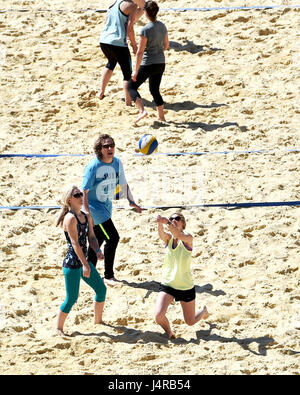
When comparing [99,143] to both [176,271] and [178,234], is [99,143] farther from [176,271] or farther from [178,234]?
[176,271]

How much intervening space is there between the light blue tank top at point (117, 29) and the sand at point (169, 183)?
100cm

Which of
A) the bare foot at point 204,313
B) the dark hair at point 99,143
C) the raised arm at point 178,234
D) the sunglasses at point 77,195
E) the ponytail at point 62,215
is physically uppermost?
the dark hair at point 99,143

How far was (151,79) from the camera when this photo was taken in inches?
399

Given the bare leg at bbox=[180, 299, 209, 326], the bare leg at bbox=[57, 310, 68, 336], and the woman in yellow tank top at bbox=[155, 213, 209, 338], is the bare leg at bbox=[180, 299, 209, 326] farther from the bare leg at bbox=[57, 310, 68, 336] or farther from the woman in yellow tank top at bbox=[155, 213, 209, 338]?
the bare leg at bbox=[57, 310, 68, 336]

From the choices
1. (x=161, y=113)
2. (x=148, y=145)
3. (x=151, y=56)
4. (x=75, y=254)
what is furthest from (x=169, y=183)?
(x=75, y=254)

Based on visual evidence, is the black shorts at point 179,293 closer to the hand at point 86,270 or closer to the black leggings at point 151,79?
the hand at point 86,270

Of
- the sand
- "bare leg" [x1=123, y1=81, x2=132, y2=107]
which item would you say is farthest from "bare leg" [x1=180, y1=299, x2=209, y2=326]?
"bare leg" [x1=123, y1=81, x2=132, y2=107]

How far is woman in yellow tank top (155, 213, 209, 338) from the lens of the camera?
6469 millimetres

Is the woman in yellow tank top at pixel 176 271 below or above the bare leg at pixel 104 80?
below

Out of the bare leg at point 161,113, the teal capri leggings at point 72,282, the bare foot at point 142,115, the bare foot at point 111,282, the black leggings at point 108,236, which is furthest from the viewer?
the bare leg at point 161,113

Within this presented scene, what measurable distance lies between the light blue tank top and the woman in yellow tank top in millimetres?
4306

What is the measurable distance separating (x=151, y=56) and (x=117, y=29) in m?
0.64

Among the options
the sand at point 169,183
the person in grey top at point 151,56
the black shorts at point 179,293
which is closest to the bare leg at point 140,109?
the person in grey top at point 151,56

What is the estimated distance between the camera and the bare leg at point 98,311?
22.2 ft
